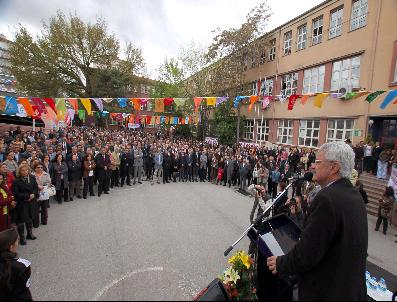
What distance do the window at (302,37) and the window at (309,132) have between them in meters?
6.46

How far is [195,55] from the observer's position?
108ft

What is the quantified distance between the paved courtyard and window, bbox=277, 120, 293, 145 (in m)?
14.0

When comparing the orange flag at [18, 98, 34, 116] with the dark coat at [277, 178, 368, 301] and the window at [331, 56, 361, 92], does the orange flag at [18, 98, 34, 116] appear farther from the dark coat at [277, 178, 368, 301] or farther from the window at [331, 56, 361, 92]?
the window at [331, 56, 361, 92]

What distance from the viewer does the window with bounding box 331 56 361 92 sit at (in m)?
16.8

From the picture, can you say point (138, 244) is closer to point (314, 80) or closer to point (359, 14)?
point (359, 14)

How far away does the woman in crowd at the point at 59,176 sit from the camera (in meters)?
9.41

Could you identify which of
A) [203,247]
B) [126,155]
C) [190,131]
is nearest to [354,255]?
[203,247]

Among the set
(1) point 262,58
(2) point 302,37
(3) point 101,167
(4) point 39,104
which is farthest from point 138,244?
(1) point 262,58

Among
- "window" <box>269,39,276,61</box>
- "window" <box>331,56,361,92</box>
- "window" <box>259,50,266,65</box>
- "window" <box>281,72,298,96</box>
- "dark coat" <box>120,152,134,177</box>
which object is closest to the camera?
"dark coat" <box>120,152,134,177</box>

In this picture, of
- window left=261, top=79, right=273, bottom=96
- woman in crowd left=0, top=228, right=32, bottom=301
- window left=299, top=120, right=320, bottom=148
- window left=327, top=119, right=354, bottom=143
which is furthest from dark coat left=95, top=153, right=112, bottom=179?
window left=261, top=79, right=273, bottom=96

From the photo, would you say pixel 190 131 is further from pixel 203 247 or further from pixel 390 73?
pixel 203 247

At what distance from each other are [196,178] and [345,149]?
14527 mm

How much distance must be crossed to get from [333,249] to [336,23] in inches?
841

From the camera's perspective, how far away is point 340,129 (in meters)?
18.0
